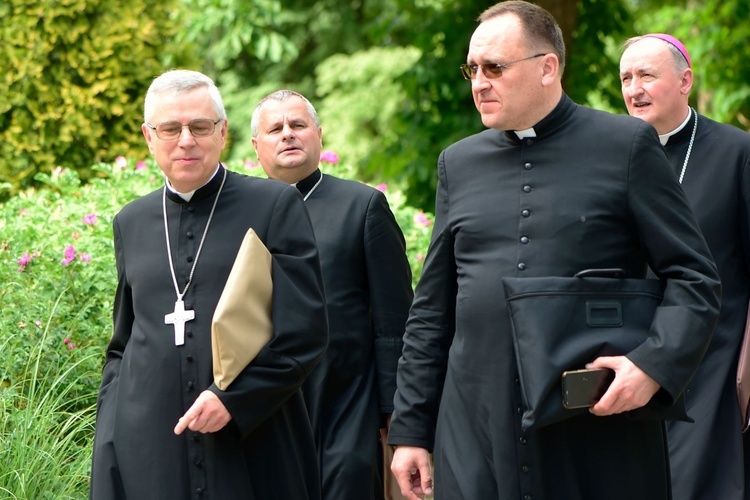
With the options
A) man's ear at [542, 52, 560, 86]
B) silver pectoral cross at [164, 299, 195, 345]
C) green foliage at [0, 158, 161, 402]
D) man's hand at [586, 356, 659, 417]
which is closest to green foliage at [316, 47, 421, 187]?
green foliage at [0, 158, 161, 402]

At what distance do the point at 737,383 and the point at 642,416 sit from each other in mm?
1784

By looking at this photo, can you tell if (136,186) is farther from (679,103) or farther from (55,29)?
(679,103)

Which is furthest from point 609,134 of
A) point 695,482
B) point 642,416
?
point 695,482

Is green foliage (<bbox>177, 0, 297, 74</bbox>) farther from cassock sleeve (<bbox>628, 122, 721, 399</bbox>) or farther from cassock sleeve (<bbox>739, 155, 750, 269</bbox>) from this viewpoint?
cassock sleeve (<bbox>628, 122, 721, 399</bbox>)

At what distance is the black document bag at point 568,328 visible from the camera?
3809 millimetres

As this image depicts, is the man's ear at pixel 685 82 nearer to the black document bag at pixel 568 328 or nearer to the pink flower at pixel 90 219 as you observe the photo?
the black document bag at pixel 568 328

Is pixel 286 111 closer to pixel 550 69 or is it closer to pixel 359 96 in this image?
pixel 550 69

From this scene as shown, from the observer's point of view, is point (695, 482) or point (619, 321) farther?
point (695, 482)

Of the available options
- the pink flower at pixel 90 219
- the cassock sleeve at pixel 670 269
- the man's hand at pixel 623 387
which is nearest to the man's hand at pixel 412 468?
the man's hand at pixel 623 387

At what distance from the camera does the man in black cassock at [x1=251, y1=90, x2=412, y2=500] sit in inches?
235

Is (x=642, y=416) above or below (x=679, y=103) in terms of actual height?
below

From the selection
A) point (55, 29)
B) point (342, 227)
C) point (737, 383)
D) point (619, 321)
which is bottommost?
point (737, 383)

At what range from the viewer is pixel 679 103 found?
5953mm

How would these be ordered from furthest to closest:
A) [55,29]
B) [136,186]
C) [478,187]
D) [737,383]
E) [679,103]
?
[55,29]
[136,186]
[679,103]
[737,383]
[478,187]
